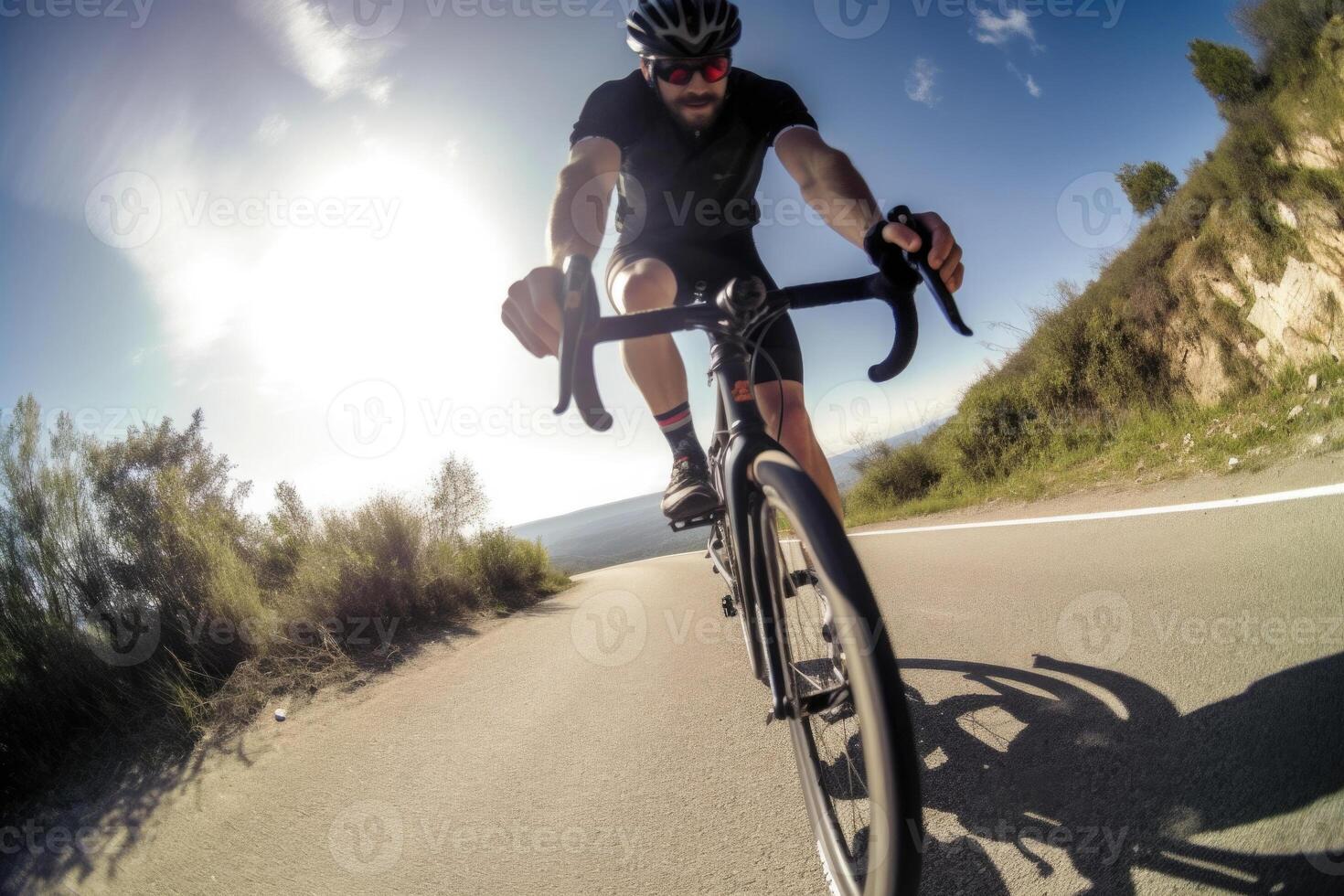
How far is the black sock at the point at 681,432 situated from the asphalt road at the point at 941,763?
46.5 inches

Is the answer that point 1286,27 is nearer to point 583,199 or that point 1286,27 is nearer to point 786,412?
point 786,412

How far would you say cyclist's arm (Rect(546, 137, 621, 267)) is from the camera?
171cm

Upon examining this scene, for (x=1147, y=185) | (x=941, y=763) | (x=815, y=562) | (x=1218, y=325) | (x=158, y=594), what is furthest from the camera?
(x=1147, y=185)

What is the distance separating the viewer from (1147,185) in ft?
45.3

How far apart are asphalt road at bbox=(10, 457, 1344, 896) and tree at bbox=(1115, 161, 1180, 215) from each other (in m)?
13.8

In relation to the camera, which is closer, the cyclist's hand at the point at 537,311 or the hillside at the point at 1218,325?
the cyclist's hand at the point at 537,311

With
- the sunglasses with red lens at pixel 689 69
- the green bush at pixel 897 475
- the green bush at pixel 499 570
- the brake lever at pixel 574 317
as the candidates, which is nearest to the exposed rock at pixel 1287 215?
the green bush at pixel 897 475

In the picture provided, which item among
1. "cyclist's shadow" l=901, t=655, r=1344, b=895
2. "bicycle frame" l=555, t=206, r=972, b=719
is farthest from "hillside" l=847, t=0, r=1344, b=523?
"bicycle frame" l=555, t=206, r=972, b=719

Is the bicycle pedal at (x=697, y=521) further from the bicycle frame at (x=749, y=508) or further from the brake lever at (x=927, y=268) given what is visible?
the brake lever at (x=927, y=268)

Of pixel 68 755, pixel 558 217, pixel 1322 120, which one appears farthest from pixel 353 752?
pixel 1322 120

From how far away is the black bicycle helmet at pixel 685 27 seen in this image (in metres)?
1.96

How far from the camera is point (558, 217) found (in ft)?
5.77

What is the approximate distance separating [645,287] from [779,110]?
111cm

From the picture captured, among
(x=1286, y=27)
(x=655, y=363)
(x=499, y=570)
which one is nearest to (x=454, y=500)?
(x=499, y=570)
